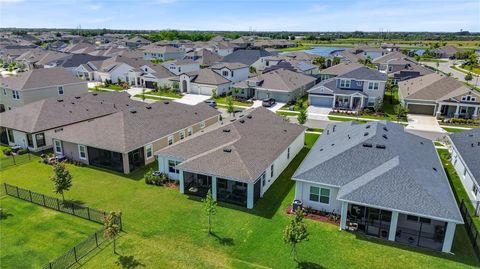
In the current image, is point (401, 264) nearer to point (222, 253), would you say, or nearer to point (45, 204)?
point (222, 253)

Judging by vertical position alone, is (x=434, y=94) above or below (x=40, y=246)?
above

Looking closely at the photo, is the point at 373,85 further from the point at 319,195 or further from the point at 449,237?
the point at 449,237

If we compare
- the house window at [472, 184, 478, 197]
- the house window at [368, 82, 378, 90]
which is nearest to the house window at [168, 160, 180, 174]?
the house window at [472, 184, 478, 197]

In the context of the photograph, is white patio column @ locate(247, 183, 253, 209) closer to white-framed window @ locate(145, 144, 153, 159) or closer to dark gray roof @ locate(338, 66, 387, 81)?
white-framed window @ locate(145, 144, 153, 159)

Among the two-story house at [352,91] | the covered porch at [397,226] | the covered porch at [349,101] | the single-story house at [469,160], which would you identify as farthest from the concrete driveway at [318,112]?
the covered porch at [397,226]

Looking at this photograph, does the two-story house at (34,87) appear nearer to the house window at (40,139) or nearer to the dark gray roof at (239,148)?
the house window at (40,139)

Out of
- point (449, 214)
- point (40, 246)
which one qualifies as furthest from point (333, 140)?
point (40, 246)
